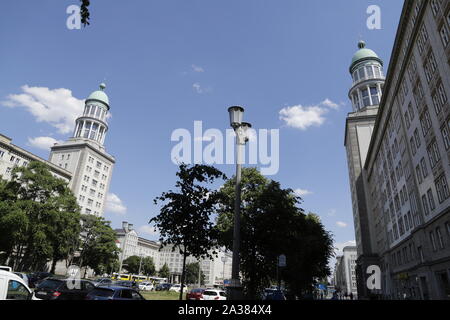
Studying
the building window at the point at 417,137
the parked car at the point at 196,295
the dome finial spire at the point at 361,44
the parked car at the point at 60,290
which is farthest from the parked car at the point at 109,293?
the dome finial spire at the point at 361,44

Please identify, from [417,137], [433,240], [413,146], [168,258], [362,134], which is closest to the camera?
[433,240]

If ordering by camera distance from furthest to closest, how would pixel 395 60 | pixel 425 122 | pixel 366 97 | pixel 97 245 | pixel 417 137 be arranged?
1. pixel 366 97
2. pixel 97 245
3. pixel 395 60
4. pixel 417 137
5. pixel 425 122

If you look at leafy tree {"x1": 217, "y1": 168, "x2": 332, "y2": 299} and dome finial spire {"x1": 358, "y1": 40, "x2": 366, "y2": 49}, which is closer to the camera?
leafy tree {"x1": 217, "y1": 168, "x2": 332, "y2": 299}

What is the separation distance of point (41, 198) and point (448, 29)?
51220 mm

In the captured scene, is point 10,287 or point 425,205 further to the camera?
point 425,205

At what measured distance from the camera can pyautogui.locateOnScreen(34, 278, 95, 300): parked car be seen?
1491 cm

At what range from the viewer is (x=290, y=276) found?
114ft

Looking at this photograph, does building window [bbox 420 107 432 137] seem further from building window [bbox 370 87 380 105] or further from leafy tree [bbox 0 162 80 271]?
building window [bbox 370 87 380 105]

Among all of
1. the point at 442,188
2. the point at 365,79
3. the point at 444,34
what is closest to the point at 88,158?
the point at 365,79

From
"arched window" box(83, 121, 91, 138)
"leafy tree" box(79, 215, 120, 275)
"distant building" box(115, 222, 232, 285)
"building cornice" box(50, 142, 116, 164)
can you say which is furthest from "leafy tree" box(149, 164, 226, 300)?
"distant building" box(115, 222, 232, 285)

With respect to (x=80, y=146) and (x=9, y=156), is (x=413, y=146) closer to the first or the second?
(x=9, y=156)

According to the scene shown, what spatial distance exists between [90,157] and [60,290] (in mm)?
82458

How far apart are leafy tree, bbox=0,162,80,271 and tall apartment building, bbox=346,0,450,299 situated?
44444mm

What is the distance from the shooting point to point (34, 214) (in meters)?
39.0
